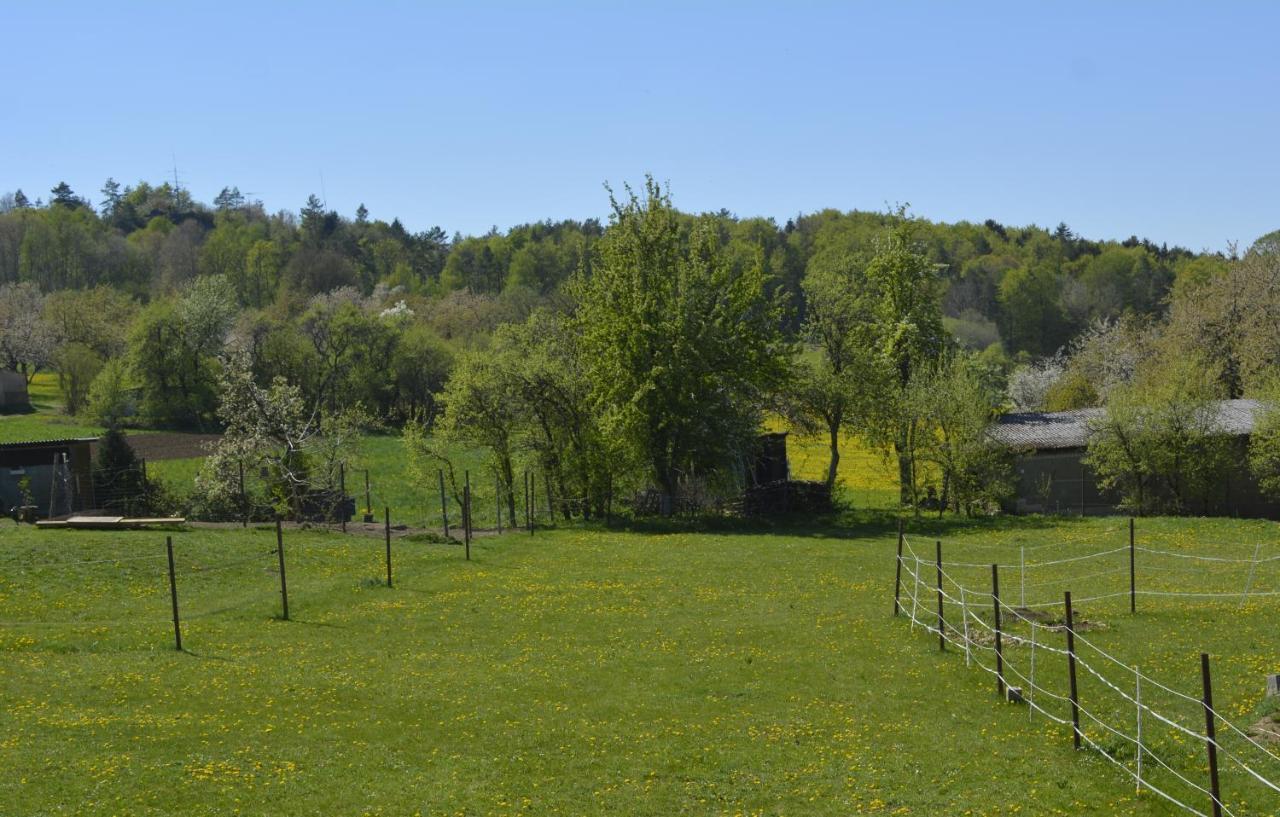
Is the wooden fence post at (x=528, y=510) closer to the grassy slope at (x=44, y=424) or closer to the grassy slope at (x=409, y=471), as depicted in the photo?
the grassy slope at (x=409, y=471)

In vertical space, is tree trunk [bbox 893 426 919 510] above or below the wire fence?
above

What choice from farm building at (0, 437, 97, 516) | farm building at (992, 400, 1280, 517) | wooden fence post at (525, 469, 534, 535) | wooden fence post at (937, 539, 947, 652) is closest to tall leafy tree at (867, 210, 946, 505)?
farm building at (992, 400, 1280, 517)

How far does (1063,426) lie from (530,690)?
46.9 meters

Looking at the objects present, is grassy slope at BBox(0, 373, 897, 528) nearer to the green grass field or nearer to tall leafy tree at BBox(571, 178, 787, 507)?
tall leafy tree at BBox(571, 178, 787, 507)

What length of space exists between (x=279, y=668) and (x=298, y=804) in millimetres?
8787

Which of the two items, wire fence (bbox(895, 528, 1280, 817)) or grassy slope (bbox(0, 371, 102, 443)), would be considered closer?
wire fence (bbox(895, 528, 1280, 817))

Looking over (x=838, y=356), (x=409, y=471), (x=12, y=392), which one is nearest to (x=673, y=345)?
(x=838, y=356)

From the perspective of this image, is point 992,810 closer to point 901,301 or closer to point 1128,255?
point 901,301

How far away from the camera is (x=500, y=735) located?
766 inches

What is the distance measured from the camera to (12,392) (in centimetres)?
10400

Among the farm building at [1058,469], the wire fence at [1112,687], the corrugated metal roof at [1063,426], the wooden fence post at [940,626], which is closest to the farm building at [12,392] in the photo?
the corrugated metal roof at [1063,426]

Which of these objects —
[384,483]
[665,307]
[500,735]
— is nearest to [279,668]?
[500,735]

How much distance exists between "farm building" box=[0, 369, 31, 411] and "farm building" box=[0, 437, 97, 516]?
61624mm

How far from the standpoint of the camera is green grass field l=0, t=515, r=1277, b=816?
1633 centimetres
